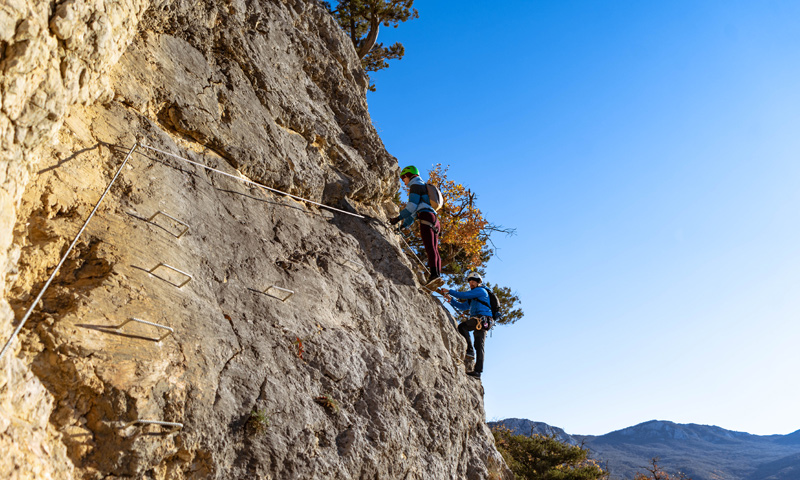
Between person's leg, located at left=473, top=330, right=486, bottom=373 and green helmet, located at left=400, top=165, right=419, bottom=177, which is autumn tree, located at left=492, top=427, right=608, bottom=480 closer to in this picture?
person's leg, located at left=473, top=330, right=486, bottom=373

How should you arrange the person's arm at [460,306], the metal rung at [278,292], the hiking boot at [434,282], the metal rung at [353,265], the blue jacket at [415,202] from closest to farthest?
1. the metal rung at [278,292]
2. the metal rung at [353,265]
3. the hiking boot at [434,282]
4. the blue jacket at [415,202]
5. the person's arm at [460,306]

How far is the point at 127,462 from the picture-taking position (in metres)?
4.05

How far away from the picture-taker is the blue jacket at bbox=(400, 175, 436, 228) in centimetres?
1024

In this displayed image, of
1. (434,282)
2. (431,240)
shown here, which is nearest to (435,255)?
(431,240)

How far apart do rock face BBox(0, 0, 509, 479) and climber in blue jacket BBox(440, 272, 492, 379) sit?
0.91 meters

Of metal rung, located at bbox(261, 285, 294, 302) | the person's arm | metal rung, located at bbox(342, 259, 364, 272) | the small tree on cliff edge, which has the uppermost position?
the small tree on cliff edge

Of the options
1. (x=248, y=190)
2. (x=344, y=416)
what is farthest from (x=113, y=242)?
(x=344, y=416)

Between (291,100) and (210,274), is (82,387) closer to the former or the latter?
(210,274)

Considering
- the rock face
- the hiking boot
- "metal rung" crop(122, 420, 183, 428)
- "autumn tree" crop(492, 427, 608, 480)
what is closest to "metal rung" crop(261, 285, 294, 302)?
the rock face

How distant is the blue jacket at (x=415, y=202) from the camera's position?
10242 mm

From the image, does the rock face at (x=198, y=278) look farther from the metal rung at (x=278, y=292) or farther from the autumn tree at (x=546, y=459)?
the autumn tree at (x=546, y=459)

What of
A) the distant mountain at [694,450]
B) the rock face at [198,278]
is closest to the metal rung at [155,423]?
the rock face at [198,278]

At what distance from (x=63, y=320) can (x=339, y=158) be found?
5712 mm

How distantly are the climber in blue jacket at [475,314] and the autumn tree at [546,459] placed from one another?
800 centimetres
